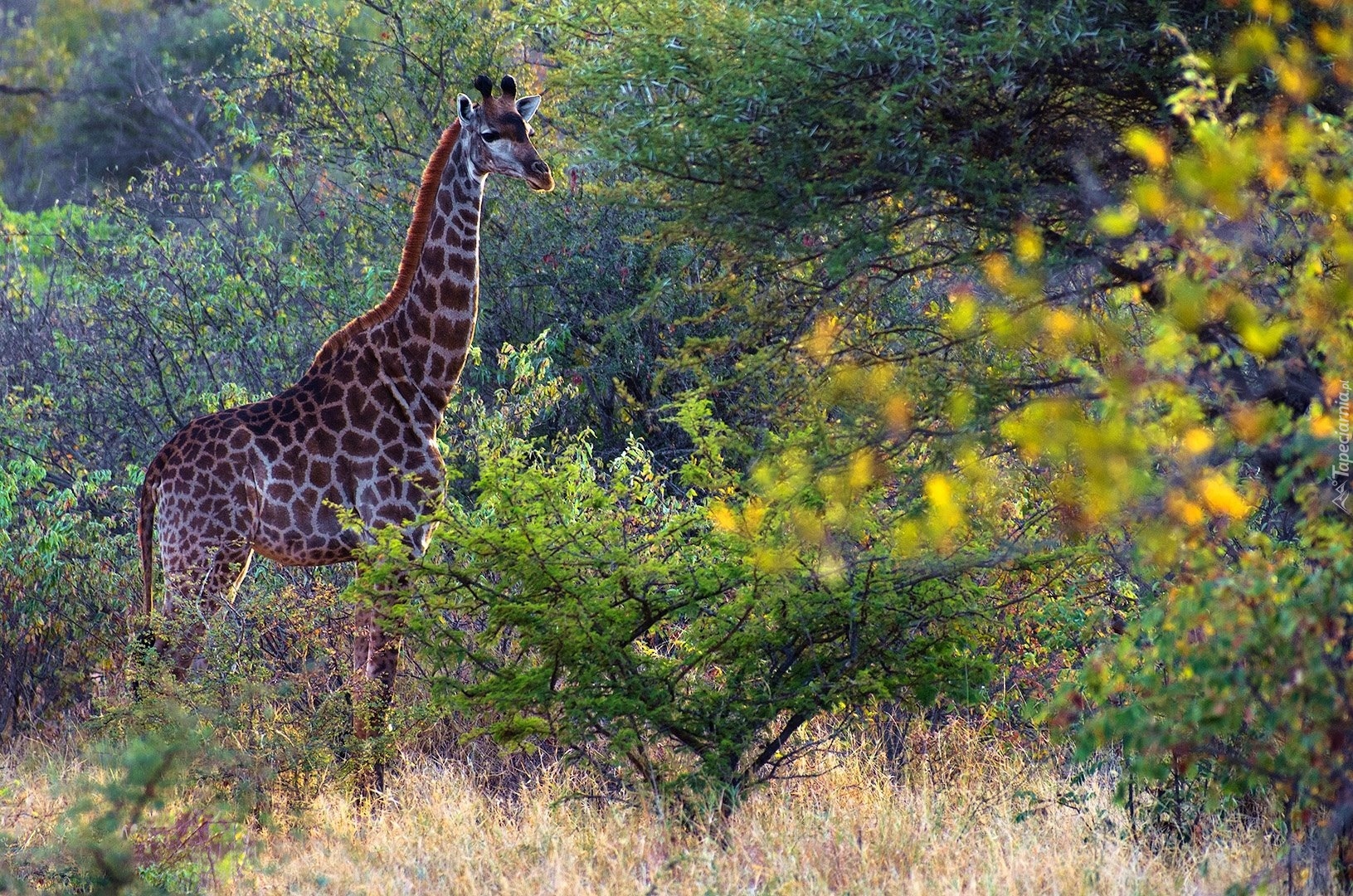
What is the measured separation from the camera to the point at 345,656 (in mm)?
8078

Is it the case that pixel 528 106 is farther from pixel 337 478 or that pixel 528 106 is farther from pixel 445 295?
pixel 337 478

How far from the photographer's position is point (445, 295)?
320 inches

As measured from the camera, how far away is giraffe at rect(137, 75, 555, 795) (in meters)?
7.71

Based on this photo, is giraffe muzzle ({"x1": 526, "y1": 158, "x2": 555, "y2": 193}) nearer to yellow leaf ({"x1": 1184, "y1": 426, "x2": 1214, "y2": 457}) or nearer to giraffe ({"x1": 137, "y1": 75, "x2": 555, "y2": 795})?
giraffe ({"x1": 137, "y1": 75, "x2": 555, "y2": 795})

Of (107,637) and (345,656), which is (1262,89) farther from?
(107,637)

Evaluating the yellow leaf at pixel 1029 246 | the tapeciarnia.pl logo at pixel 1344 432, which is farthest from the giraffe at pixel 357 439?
the tapeciarnia.pl logo at pixel 1344 432

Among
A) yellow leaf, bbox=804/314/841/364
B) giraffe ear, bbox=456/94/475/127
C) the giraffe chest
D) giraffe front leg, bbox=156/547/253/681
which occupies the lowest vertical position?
giraffe front leg, bbox=156/547/253/681

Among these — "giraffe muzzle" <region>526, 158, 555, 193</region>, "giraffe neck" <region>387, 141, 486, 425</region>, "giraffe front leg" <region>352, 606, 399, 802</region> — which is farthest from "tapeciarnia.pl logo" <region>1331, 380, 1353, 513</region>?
"giraffe neck" <region>387, 141, 486, 425</region>

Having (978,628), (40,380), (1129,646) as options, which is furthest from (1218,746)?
(40,380)

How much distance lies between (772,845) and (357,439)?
3.07 m

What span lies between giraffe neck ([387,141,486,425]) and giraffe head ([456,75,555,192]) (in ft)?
0.34

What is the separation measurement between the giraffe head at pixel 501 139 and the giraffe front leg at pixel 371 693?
2224mm

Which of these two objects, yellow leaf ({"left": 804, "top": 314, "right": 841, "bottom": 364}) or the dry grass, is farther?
yellow leaf ({"left": 804, "top": 314, "right": 841, "bottom": 364})

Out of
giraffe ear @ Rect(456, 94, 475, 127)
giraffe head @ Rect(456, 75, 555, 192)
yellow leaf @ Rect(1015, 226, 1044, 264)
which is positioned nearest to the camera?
yellow leaf @ Rect(1015, 226, 1044, 264)
